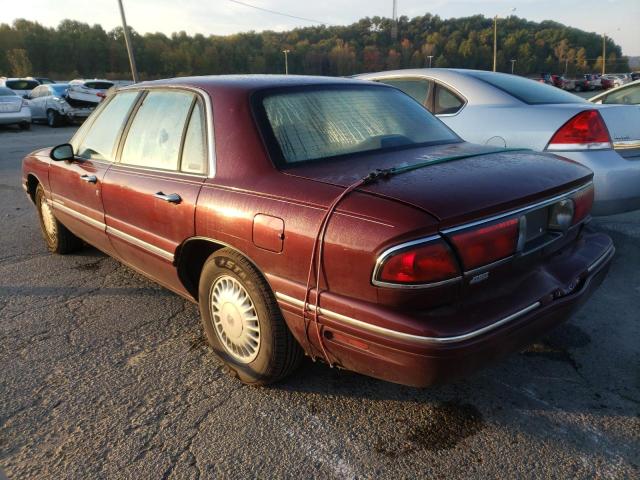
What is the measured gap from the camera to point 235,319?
102 inches

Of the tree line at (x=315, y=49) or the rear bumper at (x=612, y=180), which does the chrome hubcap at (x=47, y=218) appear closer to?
the rear bumper at (x=612, y=180)

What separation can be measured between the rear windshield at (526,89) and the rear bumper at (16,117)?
16247mm

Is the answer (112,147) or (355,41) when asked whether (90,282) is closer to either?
(112,147)

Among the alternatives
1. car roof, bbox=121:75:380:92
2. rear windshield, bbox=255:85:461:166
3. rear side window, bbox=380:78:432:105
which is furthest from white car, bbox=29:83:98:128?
rear windshield, bbox=255:85:461:166

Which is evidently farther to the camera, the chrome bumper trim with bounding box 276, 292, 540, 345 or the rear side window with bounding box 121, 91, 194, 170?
the rear side window with bounding box 121, 91, 194, 170

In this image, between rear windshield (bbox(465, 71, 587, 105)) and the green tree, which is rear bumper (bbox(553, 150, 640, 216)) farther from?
the green tree

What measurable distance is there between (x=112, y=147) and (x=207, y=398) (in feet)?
6.30

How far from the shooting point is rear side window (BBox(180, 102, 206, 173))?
2.69 meters

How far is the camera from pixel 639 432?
2154mm

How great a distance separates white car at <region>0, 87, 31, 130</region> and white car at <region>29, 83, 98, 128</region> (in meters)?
1.21

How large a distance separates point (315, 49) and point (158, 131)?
79969 mm

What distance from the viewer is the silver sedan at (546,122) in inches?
150

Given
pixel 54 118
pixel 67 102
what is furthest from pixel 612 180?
pixel 54 118

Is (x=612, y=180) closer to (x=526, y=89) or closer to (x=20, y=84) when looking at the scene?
(x=526, y=89)
